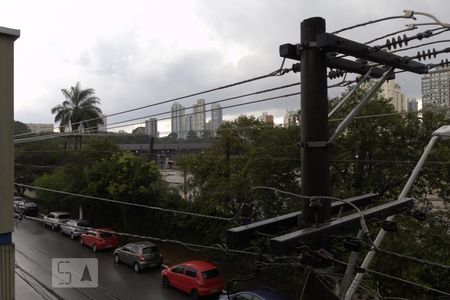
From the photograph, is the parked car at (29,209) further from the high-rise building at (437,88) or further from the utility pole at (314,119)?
the utility pole at (314,119)

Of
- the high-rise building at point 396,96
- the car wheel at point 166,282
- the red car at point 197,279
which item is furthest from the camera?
the high-rise building at point 396,96

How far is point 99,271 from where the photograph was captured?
18406 millimetres

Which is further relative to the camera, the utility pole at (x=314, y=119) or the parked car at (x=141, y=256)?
the parked car at (x=141, y=256)

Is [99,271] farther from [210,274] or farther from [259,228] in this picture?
[259,228]

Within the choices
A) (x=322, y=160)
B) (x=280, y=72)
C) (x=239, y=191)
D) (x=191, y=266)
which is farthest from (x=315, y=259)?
(x=239, y=191)

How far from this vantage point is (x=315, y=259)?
356 centimetres

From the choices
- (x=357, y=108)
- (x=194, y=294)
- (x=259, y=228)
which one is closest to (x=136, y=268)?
(x=194, y=294)

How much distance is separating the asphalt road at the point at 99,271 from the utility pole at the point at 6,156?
735cm

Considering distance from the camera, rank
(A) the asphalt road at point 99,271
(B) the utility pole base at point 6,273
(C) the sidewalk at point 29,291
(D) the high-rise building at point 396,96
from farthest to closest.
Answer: (D) the high-rise building at point 396,96 → (A) the asphalt road at point 99,271 → (C) the sidewalk at point 29,291 → (B) the utility pole base at point 6,273

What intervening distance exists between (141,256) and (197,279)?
4.39m

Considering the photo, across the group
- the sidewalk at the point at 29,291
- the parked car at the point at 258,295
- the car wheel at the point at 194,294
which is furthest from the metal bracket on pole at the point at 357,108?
the sidewalk at the point at 29,291

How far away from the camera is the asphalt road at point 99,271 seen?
15.1 meters

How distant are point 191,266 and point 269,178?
14.6 feet

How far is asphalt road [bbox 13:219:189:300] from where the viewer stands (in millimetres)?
15133
